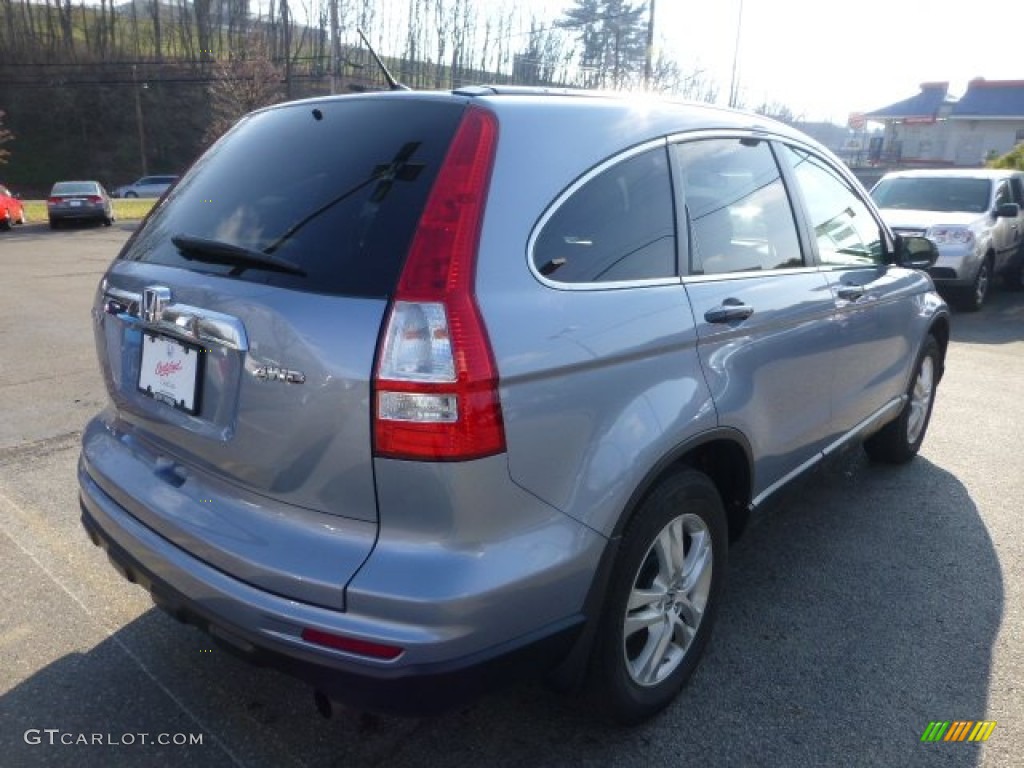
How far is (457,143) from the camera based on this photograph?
190 cm

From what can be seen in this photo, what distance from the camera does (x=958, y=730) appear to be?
97.6 inches

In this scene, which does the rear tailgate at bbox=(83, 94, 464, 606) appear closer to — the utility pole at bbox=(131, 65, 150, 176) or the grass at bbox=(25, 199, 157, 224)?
the grass at bbox=(25, 199, 157, 224)

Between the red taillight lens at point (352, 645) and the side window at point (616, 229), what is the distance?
0.95 meters

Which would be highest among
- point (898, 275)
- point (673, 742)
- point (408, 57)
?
point (408, 57)

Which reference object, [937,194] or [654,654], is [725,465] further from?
[937,194]

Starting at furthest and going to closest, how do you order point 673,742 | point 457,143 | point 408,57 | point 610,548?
point 408,57 < point 673,742 < point 610,548 < point 457,143

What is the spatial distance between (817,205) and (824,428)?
97cm

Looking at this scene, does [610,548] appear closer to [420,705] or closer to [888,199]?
[420,705]

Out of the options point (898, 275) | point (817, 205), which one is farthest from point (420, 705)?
point (898, 275)

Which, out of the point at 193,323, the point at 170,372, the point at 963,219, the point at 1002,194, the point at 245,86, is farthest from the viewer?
the point at 245,86

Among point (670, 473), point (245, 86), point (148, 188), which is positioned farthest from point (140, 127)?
point (670, 473)

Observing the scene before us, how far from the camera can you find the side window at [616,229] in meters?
1.99

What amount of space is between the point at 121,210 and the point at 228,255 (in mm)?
30522

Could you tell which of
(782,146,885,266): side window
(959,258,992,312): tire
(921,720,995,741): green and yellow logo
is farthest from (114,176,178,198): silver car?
(921,720,995,741): green and yellow logo
